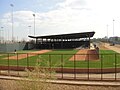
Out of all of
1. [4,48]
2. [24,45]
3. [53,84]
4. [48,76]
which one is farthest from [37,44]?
[48,76]

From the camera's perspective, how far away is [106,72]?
94.7 feet

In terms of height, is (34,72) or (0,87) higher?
(34,72)

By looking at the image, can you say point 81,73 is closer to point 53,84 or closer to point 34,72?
point 53,84

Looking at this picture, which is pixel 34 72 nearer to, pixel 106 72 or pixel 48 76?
pixel 48 76

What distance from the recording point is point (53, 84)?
22.0 metres

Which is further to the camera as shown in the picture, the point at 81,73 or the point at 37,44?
the point at 37,44

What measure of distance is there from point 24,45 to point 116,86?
81.6 m

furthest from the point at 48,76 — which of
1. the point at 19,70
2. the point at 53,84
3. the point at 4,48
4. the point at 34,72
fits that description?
the point at 4,48

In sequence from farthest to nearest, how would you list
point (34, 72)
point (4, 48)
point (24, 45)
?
1. point (24, 45)
2. point (4, 48)
3. point (34, 72)

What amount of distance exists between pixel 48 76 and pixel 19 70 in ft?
58.4

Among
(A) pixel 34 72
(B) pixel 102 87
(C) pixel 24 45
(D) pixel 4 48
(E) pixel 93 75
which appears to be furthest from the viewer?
(C) pixel 24 45

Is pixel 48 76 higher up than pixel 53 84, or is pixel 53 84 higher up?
pixel 48 76

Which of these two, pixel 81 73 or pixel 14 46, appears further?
pixel 14 46

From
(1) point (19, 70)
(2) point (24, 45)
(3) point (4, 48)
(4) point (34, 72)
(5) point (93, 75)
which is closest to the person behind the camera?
(4) point (34, 72)
